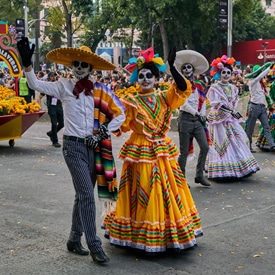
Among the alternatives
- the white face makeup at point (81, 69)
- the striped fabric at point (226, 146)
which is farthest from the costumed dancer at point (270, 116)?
the white face makeup at point (81, 69)

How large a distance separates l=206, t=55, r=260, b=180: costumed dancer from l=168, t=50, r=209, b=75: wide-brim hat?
1301mm

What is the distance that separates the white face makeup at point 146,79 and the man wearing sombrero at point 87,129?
464 millimetres

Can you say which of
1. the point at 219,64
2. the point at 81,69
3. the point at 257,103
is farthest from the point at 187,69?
the point at 257,103

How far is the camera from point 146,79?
5730mm

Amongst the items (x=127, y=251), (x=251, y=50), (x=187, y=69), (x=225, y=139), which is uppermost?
(x=251, y=50)

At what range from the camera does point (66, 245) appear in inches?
225

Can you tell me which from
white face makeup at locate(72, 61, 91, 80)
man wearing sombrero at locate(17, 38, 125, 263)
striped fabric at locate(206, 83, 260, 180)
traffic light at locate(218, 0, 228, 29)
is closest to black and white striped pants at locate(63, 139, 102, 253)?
man wearing sombrero at locate(17, 38, 125, 263)

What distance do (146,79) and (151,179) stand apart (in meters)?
1.02

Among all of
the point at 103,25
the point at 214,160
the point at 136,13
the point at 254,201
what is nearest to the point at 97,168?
the point at 254,201

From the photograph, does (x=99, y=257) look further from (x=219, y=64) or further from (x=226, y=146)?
(x=219, y=64)

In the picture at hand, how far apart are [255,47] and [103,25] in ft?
40.0

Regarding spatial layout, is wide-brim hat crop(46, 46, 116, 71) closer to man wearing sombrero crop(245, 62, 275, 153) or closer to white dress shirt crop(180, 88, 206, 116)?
white dress shirt crop(180, 88, 206, 116)

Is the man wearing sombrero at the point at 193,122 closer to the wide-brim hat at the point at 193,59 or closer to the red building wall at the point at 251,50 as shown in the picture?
the wide-brim hat at the point at 193,59

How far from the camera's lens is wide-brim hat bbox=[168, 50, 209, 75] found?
7.53m
